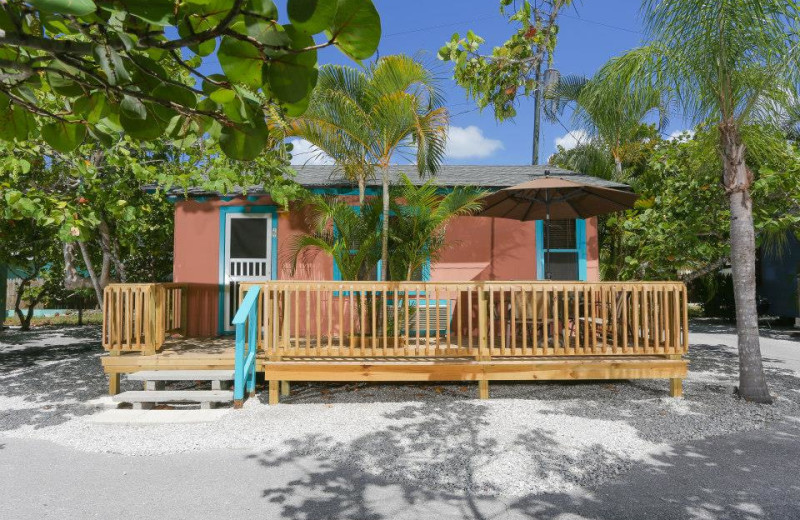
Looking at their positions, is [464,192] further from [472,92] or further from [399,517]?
[399,517]

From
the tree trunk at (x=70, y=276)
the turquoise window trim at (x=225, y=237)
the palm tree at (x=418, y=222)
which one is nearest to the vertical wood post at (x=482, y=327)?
the palm tree at (x=418, y=222)

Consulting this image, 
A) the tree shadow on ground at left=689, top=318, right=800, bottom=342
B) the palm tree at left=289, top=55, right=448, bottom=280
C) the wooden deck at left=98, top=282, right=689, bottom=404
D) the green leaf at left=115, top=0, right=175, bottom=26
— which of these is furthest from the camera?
the tree shadow on ground at left=689, top=318, right=800, bottom=342

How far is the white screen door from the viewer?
8680 millimetres

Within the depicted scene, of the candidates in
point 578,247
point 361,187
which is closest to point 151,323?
point 361,187

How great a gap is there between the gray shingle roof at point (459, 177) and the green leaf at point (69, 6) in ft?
24.8

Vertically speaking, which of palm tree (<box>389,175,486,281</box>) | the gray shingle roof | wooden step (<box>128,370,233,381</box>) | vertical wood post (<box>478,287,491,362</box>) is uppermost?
the gray shingle roof

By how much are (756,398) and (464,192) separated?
444 centimetres

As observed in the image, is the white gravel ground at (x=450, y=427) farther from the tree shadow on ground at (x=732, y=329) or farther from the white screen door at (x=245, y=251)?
the tree shadow on ground at (x=732, y=329)

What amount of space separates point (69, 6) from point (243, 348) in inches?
209

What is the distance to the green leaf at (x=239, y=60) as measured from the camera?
807 mm

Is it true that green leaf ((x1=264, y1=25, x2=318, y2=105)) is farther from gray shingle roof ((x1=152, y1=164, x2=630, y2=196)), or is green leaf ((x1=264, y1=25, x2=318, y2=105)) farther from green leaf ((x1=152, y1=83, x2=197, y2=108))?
gray shingle roof ((x1=152, y1=164, x2=630, y2=196))

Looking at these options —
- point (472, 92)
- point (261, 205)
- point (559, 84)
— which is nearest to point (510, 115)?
point (472, 92)

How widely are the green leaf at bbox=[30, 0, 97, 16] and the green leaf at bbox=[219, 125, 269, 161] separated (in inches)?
15.9

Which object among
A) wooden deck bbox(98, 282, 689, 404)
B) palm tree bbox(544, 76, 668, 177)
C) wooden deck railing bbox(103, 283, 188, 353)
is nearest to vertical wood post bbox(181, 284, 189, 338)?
wooden deck railing bbox(103, 283, 188, 353)
